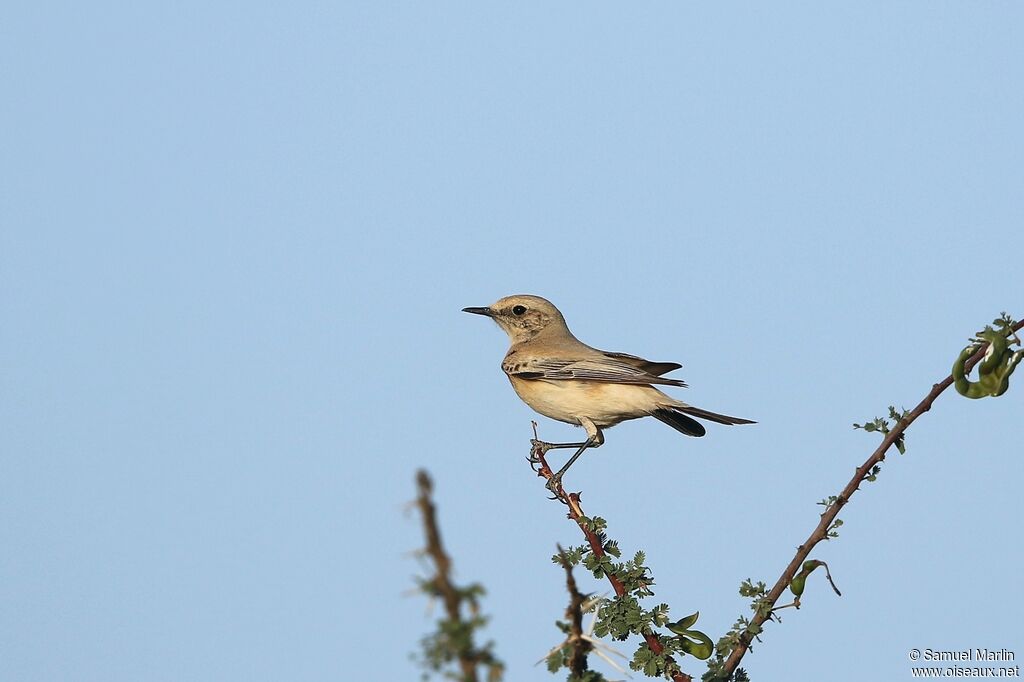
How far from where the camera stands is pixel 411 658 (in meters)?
2.00

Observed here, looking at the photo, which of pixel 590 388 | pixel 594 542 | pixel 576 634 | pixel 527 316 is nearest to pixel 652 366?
pixel 590 388

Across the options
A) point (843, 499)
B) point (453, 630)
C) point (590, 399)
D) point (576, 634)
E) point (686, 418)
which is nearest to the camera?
point (453, 630)

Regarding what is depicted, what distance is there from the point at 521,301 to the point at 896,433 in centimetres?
859

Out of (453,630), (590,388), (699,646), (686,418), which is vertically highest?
(590,388)

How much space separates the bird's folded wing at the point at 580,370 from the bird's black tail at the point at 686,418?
1.18 ft

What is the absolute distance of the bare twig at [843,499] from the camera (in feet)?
13.6

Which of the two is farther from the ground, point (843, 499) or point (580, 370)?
point (580, 370)

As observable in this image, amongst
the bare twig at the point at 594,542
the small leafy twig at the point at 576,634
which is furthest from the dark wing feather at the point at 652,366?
the small leafy twig at the point at 576,634

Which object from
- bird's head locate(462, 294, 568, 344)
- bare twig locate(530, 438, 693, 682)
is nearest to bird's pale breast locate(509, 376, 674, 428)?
bird's head locate(462, 294, 568, 344)

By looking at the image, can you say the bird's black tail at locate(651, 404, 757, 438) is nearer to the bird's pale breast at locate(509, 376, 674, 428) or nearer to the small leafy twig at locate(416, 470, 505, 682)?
the bird's pale breast at locate(509, 376, 674, 428)

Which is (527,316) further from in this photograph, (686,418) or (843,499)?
(843,499)

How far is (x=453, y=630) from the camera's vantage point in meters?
1.92

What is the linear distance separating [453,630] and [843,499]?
264 centimetres

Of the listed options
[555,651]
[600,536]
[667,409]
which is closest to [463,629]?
[555,651]
